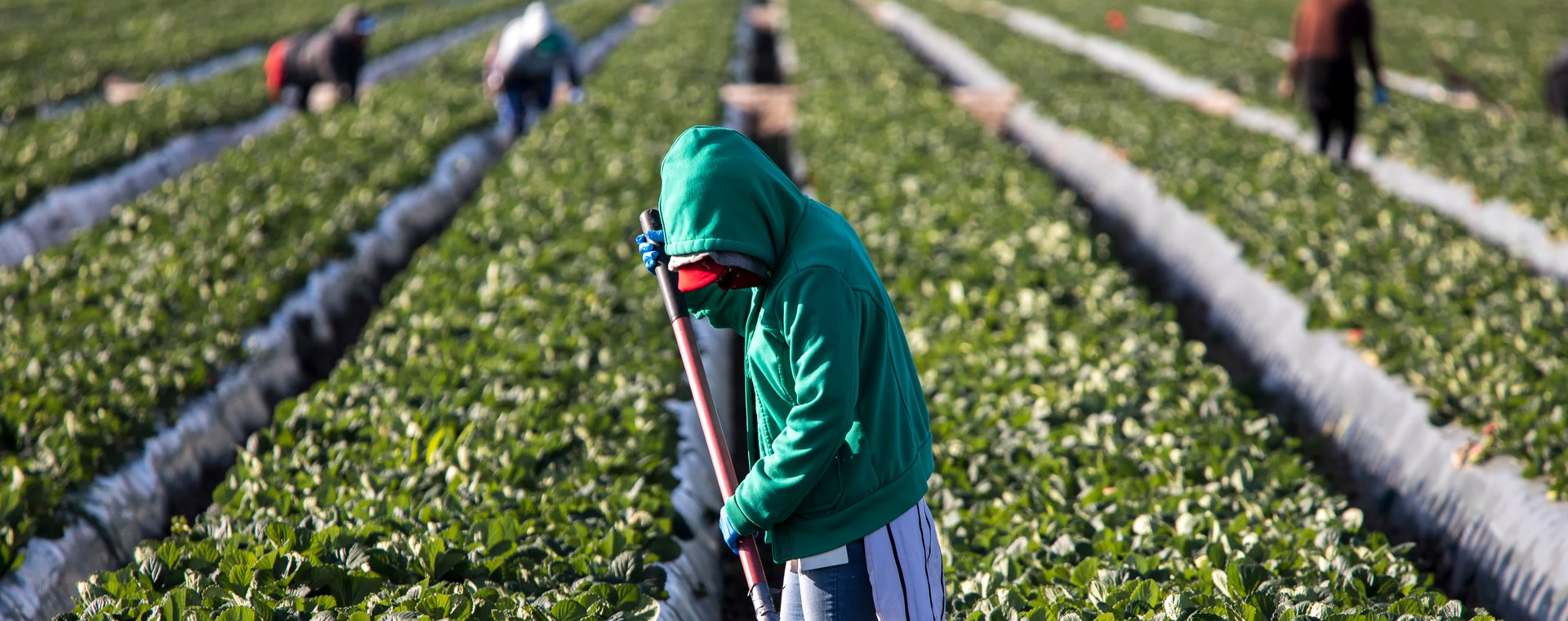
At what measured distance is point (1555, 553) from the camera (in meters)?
4.20

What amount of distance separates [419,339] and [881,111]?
7.79 metres

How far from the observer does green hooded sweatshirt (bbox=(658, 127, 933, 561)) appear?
2230mm

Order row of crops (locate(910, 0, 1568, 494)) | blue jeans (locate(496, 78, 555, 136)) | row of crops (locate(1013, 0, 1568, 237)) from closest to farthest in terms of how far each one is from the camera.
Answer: row of crops (locate(910, 0, 1568, 494)) → row of crops (locate(1013, 0, 1568, 237)) → blue jeans (locate(496, 78, 555, 136))

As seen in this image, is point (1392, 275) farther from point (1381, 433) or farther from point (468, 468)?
point (468, 468)

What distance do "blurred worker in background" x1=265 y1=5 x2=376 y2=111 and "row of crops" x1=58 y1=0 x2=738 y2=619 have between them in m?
6.32

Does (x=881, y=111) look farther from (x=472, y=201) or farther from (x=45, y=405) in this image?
(x=45, y=405)

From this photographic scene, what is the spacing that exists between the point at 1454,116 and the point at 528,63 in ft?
32.7

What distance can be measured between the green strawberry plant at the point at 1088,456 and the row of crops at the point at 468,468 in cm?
125

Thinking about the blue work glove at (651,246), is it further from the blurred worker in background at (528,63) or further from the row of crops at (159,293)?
the blurred worker in background at (528,63)

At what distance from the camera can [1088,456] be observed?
4535 mm

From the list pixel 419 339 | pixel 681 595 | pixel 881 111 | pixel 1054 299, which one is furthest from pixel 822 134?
pixel 681 595

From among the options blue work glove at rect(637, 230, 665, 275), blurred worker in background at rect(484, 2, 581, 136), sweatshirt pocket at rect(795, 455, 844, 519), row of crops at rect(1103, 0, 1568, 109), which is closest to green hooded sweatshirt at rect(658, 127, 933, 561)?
sweatshirt pocket at rect(795, 455, 844, 519)

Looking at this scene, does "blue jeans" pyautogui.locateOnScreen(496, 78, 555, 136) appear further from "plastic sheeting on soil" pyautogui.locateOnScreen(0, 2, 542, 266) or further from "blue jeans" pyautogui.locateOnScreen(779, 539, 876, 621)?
"blue jeans" pyautogui.locateOnScreen(779, 539, 876, 621)

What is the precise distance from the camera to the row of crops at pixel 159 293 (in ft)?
15.8
